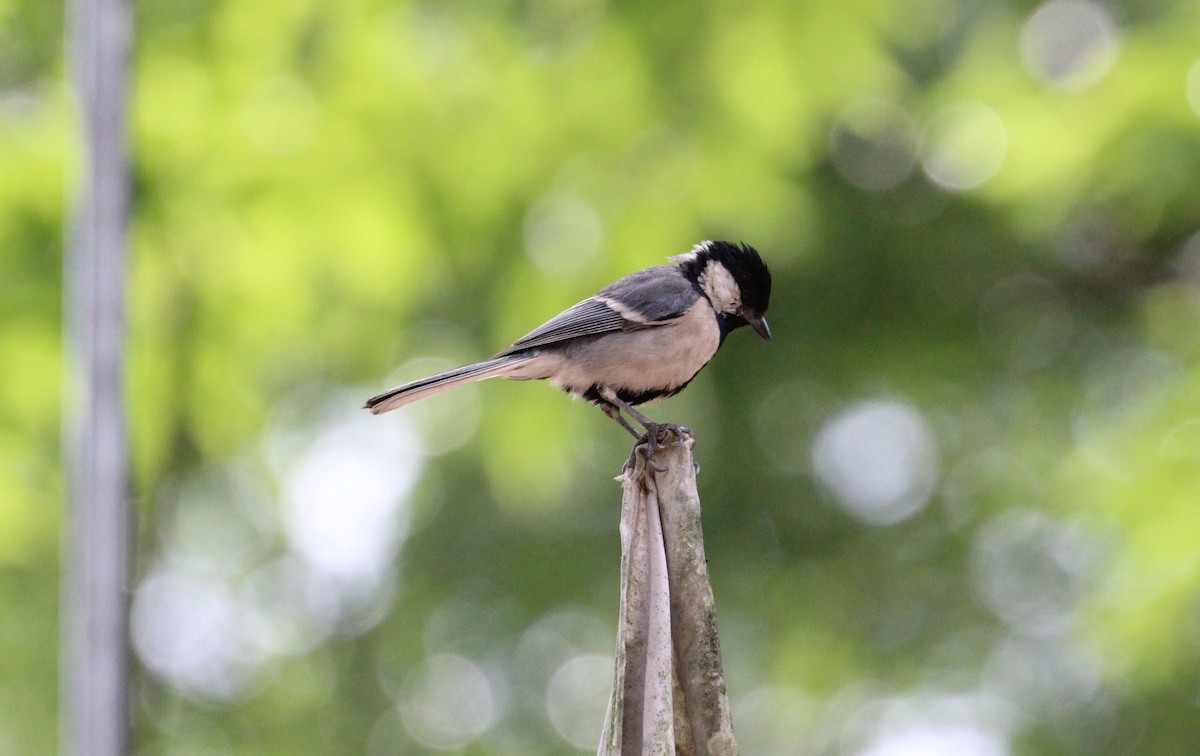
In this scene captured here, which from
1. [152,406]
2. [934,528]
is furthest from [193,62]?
[934,528]

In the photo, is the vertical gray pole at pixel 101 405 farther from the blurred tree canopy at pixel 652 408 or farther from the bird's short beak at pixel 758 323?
the bird's short beak at pixel 758 323

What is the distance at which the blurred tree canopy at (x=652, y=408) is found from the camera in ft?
9.11

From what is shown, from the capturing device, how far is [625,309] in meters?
2.36

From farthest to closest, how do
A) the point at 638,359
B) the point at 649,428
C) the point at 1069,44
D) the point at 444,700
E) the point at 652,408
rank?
the point at 444,700
the point at 1069,44
the point at 652,408
the point at 638,359
the point at 649,428

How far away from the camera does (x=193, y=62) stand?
2.73 meters

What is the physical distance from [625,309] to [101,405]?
1.04 m

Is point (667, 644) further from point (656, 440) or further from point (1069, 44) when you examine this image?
point (1069, 44)

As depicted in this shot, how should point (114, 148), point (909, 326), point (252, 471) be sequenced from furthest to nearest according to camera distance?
point (909, 326)
point (252, 471)
point (114, 148)

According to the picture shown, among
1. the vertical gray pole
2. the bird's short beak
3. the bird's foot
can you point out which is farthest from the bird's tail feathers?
the bird's short beak

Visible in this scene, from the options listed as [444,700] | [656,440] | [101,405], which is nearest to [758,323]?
[656,440]

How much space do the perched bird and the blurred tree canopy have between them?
39 centimetres

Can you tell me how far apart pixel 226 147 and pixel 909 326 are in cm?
244

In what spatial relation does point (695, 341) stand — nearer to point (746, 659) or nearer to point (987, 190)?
point (987, 190)

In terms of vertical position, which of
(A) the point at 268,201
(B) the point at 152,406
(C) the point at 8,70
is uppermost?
(C) the point at 8,70
